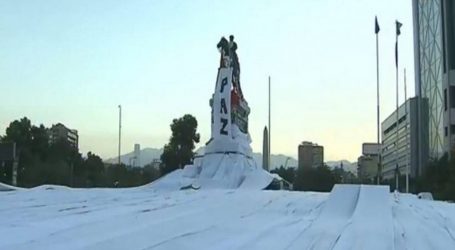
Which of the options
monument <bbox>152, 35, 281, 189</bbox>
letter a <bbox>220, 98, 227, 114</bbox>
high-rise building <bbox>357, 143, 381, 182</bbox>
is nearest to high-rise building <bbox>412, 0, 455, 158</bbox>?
high-rise building <bbox>357, 143, 381, 182</bbox>

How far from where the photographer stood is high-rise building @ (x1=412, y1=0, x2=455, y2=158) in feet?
211

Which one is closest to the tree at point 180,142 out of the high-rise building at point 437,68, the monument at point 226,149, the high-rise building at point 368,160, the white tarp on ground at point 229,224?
the high-rise building at point 437,68

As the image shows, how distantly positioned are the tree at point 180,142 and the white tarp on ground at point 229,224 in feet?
141

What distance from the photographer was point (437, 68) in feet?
228

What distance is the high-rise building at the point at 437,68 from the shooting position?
64375 mm

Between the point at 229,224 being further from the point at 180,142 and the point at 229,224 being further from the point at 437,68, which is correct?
the point at 437,68

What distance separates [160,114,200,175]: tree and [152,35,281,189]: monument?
88.9 feet

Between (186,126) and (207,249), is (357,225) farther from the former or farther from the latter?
(186,126)

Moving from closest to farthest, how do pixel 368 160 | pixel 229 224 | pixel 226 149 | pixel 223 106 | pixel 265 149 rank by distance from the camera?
1. pixel 229 224
2. pixel 226 149
3. pixel 223 106
4. pixel 265 149
5. pixel 368 160

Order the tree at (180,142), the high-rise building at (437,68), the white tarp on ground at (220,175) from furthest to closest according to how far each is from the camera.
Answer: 1. the high-rise building at (437,68)
2. the tree at (180,142)
3. the white tarp on ground at (220,175)

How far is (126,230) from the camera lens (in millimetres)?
7902

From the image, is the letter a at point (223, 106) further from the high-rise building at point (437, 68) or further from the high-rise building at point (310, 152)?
the high-rise building at point (310, 152)

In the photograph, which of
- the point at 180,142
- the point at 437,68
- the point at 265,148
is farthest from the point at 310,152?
the point at 265,148

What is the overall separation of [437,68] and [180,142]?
29.6 m
